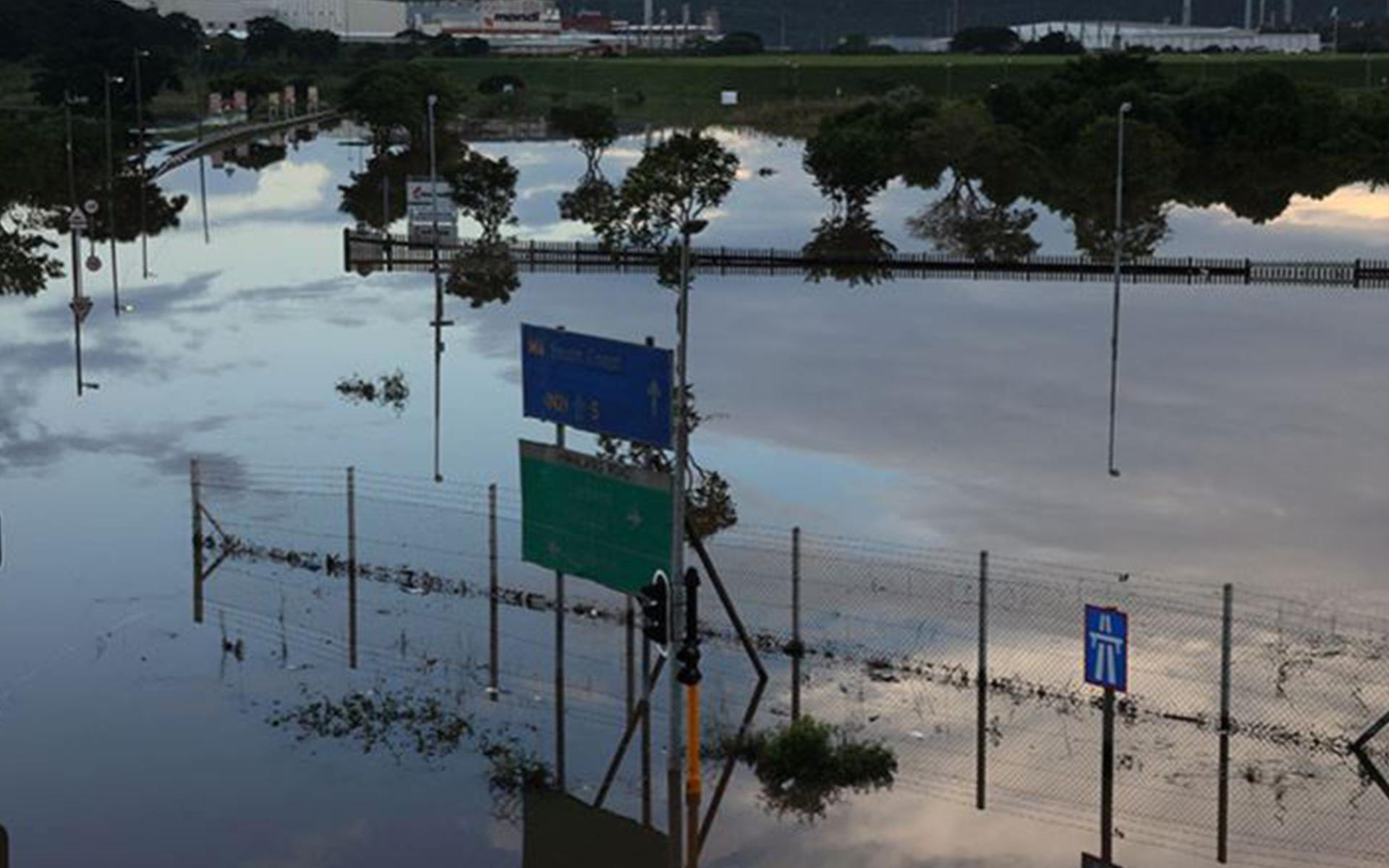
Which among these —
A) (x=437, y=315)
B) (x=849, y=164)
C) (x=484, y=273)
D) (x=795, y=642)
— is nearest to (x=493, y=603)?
(x=795, y=642)

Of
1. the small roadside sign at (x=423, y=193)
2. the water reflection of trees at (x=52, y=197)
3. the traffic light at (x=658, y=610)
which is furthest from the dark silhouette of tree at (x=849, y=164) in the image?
the traffic light at (x=658, y=610)

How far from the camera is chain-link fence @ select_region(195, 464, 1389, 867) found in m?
27.9

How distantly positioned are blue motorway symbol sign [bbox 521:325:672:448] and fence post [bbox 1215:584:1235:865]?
8.66 metres

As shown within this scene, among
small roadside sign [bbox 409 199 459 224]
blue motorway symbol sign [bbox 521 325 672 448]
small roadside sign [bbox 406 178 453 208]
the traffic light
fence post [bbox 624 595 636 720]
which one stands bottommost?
fence post [bbox 624 595 636 720]

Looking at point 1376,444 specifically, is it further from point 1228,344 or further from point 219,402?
point 219,402

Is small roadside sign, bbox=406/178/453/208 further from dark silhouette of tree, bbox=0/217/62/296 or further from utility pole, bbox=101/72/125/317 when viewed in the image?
dark silhouette of tree, bbox=0/217/62/296

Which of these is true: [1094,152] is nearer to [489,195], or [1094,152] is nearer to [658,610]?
[489,195]

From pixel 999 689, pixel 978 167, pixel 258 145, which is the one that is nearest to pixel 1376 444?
pixel 999 689

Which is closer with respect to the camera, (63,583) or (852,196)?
(63,583)

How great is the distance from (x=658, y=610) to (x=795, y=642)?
28.7ft

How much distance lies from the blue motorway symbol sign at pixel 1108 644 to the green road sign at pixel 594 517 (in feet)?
21.1

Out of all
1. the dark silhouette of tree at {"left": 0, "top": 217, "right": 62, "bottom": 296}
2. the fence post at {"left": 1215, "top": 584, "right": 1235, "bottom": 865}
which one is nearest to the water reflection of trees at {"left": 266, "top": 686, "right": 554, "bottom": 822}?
the fence post at {"left": 1215, "top": 584, "right": 1235, "bottom": 865}

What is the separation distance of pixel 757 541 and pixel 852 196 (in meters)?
67.6

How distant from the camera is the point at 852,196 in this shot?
346ft
